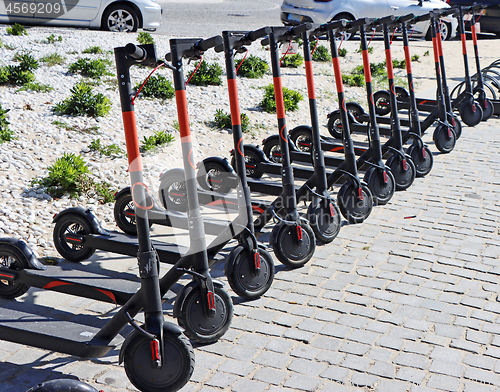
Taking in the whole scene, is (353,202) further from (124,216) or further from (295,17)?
(295,17)

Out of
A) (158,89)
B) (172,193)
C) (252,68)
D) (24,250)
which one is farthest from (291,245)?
(252,68)

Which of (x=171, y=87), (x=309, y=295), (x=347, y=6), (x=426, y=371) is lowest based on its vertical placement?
(x=426, y=371)

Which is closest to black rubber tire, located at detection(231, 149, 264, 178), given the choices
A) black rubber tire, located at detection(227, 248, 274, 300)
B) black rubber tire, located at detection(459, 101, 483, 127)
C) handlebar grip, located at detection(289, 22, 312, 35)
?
handlebar grip, located at detection(289, 22, 312, 35)

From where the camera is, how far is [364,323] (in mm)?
4305

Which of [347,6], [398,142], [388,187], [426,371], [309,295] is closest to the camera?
[426,371]

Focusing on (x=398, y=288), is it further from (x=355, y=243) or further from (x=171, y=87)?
(x=171, y=87)

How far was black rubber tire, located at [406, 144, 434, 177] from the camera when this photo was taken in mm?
7648

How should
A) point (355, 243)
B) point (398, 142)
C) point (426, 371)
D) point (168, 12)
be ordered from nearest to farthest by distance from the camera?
point (426, 371), point (355, 243), point (398, 142), point (168, 12)

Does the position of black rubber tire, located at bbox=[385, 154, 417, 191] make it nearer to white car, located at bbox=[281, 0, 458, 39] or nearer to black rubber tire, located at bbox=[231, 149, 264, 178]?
black rubber tire, located at bbox=[231, 149, 264, 178]

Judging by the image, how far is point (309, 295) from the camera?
4.73m

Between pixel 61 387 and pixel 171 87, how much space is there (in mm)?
7735

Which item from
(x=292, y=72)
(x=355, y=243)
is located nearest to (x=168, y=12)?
(x=292, y=72)

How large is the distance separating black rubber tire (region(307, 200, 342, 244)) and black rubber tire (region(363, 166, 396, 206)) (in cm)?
100

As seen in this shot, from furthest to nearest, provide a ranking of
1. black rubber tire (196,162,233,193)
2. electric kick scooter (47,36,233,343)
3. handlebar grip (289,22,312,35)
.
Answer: black rubber tire (196,162,233,193)
handlebar grip (289,22,312,35)
electric kick scooter (47,36,233,343)
